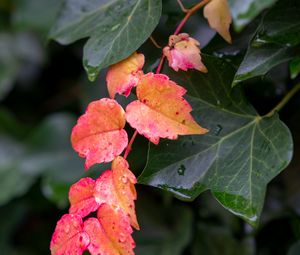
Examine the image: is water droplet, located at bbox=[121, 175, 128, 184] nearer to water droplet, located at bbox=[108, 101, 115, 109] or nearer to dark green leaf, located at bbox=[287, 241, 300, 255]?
water droplet, located at bbox=[108, 101, 115, 109]

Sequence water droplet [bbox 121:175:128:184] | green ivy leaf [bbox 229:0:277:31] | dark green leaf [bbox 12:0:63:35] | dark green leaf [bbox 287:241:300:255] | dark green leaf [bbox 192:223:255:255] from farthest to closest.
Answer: dark green leaf [bbox 12:0:63:35] < dark green leaf [bbox 192:223:255:255] < dark green leaf [bbox 287:241:300:255] < water droplet [bbox 121:175:128:184] < green ivy leaf [bbox 229:0:277:31]

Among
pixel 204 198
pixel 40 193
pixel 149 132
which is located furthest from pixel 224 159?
pixel 40 193

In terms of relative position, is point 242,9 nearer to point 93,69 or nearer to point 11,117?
point 93,69

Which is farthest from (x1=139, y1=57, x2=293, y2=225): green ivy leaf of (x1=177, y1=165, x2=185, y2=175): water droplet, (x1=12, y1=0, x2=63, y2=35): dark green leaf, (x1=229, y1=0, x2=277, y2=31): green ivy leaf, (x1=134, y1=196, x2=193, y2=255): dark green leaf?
(x1=12, y1=0, x2=63, y2=35): dark green leaf

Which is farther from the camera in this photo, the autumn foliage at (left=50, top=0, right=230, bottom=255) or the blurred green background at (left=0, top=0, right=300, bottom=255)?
the blurred green background at (left=0, top=0, right=300, bottom=255)

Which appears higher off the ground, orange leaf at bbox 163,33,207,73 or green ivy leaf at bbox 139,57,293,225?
orange leaf at bbox 163,33,207,73

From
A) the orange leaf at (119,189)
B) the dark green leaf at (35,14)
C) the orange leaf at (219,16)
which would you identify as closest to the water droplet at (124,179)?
the orange leaf at (119,189)

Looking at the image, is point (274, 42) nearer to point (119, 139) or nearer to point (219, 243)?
point (119, 139)
